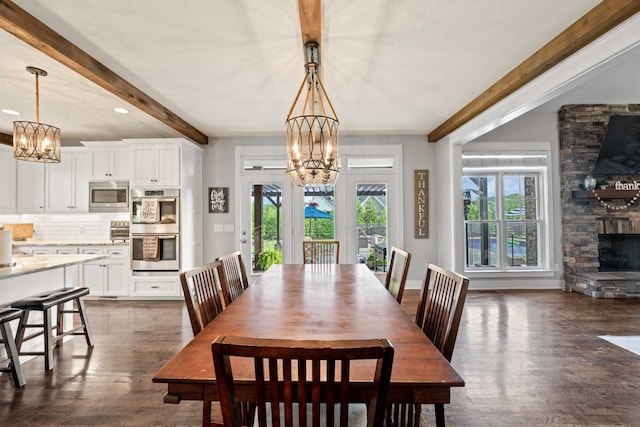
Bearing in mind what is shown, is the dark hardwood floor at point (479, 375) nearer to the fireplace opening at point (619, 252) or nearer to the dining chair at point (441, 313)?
the dining chair at point (441, 313)

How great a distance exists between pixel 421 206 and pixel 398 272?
3.04m

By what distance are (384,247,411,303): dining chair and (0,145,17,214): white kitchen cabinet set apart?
5.69 metres

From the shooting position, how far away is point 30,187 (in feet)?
16.1

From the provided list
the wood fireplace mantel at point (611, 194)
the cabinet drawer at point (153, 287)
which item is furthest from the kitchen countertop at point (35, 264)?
the wood fireplace mantel at point (611, 194)

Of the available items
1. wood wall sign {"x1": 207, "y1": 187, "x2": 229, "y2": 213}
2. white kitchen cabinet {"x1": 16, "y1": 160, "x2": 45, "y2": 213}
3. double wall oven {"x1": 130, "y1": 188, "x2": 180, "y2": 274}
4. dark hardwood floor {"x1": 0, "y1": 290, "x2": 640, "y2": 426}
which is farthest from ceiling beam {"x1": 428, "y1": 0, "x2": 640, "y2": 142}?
white kitchen cabinet {"x1": 16, "y1": 160, "x2": 45, "y2": 213}

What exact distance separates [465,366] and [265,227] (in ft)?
11.8

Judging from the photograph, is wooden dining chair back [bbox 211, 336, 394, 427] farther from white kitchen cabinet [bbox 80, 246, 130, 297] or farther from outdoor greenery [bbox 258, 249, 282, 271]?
white kitchen cabinet [bbox 80, 246, 130, 297]

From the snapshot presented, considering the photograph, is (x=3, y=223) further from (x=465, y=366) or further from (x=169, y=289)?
(x=465, y=366)

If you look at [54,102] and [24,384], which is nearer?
[24,384]

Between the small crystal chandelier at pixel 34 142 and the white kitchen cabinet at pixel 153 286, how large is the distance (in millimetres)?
2415

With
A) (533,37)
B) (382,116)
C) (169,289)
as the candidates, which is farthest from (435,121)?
(169,289)

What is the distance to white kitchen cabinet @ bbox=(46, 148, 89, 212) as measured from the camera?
16.3 feet

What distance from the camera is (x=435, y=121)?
4.58 m

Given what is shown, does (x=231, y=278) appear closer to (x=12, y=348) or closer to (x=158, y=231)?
(x=12, y=348)
